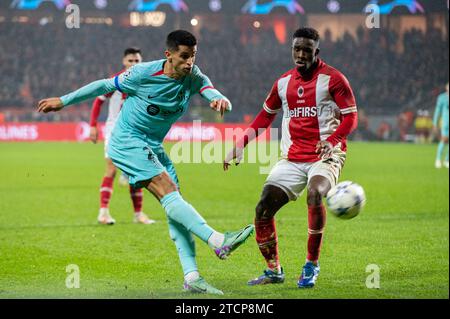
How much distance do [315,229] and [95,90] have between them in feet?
6.76

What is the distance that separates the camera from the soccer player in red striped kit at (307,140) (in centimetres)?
631

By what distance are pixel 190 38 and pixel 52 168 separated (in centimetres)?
1485

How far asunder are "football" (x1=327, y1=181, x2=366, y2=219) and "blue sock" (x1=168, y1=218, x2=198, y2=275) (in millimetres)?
1113

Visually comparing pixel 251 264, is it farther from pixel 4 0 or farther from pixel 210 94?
pixel 4 0

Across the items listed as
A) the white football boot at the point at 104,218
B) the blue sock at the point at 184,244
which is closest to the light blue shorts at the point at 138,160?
the blue sock at the point at 184,244

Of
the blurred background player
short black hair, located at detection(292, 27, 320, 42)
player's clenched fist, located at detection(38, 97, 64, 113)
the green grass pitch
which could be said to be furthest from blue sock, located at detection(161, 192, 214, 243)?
the blurred background player

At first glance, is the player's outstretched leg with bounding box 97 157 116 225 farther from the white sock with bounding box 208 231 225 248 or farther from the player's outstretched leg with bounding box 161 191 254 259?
the white sock with bounding box 208 231 225 248

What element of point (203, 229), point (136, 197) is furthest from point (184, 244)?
point (136, 197)

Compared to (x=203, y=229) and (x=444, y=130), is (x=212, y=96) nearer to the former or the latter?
(x=203, y=229)

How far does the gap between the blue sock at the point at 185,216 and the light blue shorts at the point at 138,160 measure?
0.84 feet

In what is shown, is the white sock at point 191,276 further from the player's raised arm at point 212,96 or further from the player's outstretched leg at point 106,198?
the player's outstretched leg at point 106,198

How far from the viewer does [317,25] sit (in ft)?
141

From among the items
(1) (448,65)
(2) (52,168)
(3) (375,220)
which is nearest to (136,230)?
(3) (375,220)

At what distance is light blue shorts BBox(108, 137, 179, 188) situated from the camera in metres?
6.02
